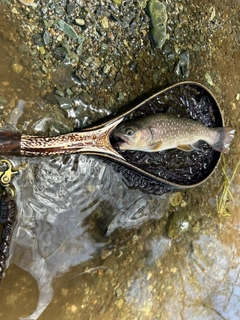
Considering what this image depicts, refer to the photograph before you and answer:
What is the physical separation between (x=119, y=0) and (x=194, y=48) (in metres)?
0.85

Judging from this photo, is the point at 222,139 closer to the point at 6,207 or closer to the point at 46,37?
the point at 46,37

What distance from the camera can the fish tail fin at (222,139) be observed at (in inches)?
127

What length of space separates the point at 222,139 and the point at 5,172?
1.81 meters

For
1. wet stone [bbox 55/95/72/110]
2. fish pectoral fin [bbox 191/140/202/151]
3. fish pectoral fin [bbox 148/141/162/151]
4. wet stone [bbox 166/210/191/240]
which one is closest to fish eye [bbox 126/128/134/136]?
fish pectoral fin [bbox 148/141/162/151]

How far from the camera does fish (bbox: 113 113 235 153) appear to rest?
107 inches

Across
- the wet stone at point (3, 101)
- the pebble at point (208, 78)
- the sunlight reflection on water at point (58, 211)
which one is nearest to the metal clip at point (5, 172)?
the sunlight reflection on water at point (58, 211)

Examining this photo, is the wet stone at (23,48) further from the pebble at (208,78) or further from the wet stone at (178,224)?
the wet stone at (178,224)

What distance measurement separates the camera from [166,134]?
9.50ft

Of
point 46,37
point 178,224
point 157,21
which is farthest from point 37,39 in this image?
point 178,224

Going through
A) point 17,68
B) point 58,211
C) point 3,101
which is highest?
Answer: point 17,68

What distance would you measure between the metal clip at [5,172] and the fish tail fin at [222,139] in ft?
5.50

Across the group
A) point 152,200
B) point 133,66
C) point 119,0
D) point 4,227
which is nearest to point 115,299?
point 152,200

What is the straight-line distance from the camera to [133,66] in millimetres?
3107

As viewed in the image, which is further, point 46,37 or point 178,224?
point 178,224
